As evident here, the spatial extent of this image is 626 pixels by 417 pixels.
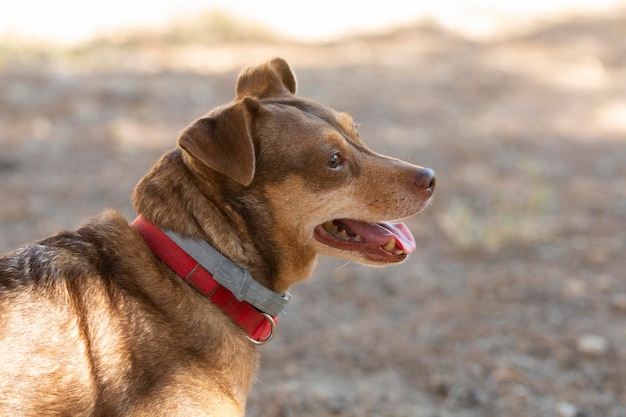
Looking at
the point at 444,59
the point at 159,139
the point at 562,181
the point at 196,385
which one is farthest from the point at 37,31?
the point at 196,385

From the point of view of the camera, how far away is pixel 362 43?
45.7 feet

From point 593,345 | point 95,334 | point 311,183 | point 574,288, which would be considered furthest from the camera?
point 574,288

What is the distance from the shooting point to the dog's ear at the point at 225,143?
3232mm

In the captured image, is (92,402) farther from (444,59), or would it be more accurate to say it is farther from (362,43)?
Answer: (362,43)

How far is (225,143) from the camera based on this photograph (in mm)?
3289

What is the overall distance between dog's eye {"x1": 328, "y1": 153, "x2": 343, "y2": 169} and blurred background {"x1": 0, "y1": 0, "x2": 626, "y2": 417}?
1.74 m

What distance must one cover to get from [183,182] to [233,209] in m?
0.25

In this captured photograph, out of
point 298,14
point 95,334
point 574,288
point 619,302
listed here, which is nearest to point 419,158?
point 574,288

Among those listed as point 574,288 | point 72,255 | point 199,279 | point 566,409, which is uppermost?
point 574,288

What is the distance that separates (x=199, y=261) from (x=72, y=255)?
522 millimetres

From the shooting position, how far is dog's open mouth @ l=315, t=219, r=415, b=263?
3625 millimetres

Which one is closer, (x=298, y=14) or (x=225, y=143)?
(x=225, y=143)

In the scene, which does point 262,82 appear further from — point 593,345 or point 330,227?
point 593,345

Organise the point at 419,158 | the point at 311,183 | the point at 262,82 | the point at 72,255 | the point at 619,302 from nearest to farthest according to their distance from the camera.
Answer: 1. the point at 72,255
2. the point at 311,183
3. the point at 262,82
4. the point at 619,302
5. the point at 419,158
